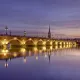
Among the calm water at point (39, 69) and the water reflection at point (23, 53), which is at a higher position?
the water reflection at point (23, 53)

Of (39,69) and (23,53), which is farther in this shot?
(23,53)

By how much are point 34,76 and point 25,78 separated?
140 centimetres

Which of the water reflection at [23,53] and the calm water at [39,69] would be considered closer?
the calm water at [39,69]

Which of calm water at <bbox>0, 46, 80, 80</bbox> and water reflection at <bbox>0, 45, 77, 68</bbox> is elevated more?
water reflection at <bbox>0, 45, 77, 68</bbox>

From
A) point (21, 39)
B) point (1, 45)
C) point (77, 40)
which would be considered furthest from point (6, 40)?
point (77, 40)

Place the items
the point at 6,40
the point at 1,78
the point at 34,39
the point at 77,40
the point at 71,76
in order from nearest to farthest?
the point at 1,78, the point at 71,76, the point at 6,40, the point at 34,39, the point at 77,40

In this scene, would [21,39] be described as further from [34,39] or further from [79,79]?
[79,79]

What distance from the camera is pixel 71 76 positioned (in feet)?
61.4

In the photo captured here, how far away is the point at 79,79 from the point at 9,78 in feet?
17.7

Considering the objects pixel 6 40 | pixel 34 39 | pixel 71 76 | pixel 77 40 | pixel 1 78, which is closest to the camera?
pixel 1 78

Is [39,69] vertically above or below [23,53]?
below

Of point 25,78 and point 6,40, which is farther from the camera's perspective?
point 6,40

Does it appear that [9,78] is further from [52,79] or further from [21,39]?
[21,39]

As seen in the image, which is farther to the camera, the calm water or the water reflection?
the water reflection
